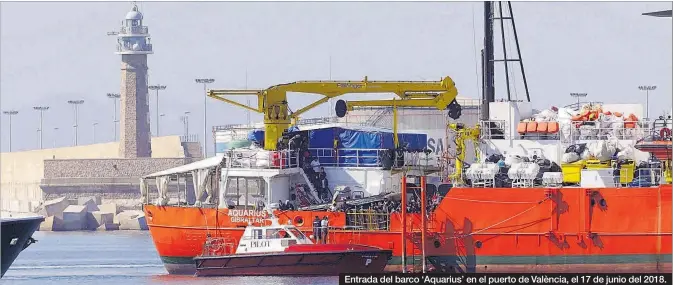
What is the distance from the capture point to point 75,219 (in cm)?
10494

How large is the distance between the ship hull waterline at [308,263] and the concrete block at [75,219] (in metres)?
55.7

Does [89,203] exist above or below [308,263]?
below

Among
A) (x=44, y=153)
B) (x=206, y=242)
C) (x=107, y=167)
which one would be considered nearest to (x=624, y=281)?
(x=206, y=242)

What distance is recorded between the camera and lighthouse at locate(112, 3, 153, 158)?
396 ft

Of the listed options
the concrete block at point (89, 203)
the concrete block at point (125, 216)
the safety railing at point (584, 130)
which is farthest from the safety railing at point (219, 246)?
the concrete block at point (89, 203)

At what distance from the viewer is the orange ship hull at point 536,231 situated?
49.5 meters

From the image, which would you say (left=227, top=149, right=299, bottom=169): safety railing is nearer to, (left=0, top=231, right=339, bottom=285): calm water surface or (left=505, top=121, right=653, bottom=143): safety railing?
(left=0, top=231, right=339, bottom=285): calm water surface

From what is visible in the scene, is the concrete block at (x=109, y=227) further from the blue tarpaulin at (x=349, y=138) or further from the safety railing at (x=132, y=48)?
the blue tarpaulin at (x=349, y=138)

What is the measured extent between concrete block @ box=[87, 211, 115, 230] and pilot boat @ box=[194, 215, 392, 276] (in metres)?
56.1

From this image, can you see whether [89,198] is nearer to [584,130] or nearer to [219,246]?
[219,246]

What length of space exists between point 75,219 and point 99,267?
46411 millimetres

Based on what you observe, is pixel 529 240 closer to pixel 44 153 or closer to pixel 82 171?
pixel 82 171

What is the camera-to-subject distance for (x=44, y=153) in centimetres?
13950

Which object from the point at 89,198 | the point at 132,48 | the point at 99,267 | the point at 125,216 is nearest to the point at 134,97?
the point at 132,48
